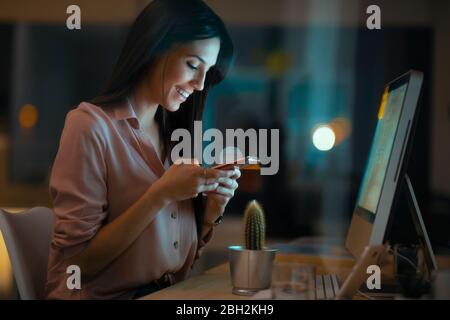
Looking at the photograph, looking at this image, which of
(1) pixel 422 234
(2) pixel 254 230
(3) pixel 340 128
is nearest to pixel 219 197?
(2) pixel 254 230

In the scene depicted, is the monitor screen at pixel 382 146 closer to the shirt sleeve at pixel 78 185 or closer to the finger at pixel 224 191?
the finger at pixel 224 191

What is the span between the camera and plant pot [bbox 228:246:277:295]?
1.21 m

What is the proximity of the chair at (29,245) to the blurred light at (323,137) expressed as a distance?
5.09 feet

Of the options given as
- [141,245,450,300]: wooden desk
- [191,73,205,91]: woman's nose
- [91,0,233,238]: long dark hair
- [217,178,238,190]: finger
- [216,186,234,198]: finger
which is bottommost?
[141,245,450,300]: wooden desk

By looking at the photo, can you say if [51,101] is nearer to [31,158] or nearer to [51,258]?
[31,158]

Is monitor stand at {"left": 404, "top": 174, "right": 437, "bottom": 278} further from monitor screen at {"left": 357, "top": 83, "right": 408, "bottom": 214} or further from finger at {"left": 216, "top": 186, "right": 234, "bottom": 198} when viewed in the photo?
finger at {"left": 216, "top": 186, "right": 234, "bottom": 198}

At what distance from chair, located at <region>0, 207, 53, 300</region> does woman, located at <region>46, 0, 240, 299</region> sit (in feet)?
0.17

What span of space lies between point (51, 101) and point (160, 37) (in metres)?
1.37

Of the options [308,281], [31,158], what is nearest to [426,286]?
[308,281]

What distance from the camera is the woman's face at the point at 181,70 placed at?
140 cm

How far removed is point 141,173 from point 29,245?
11.9 inches

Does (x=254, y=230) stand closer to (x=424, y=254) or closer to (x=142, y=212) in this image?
(x=142, y=212)

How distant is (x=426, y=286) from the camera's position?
110cm
